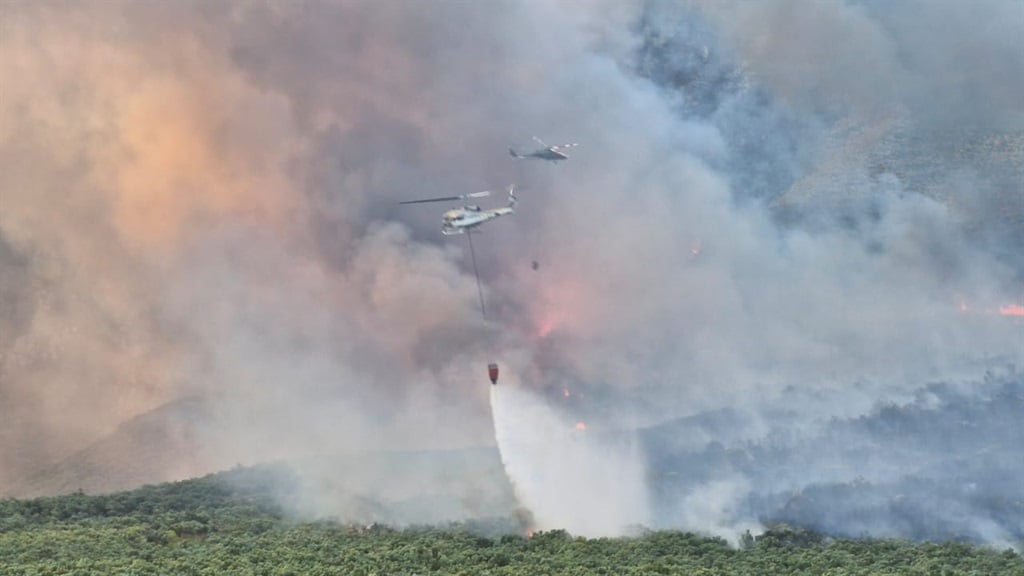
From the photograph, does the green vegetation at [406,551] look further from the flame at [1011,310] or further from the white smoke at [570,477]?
the flame at [1011,310]

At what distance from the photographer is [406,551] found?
184 ft

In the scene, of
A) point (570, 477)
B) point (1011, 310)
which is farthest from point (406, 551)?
point (1011, 310)

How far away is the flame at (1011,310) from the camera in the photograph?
89.8m

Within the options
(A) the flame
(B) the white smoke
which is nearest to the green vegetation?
(B) the white smoke

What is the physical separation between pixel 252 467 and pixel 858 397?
1869 inches

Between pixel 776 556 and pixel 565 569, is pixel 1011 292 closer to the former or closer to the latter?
pixel 776 556

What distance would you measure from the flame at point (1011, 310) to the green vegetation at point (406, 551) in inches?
1568

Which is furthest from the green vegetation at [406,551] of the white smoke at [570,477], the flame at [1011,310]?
the flame at [1011,310]

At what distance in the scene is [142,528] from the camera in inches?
2520

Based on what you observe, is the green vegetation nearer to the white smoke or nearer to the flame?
the white smoke

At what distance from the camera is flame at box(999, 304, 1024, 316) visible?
295 feet

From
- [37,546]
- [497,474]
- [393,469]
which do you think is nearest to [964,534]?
[497,474]

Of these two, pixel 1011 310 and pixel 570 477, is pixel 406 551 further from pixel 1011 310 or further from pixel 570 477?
pixel 1011 310

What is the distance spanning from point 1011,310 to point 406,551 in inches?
2304
